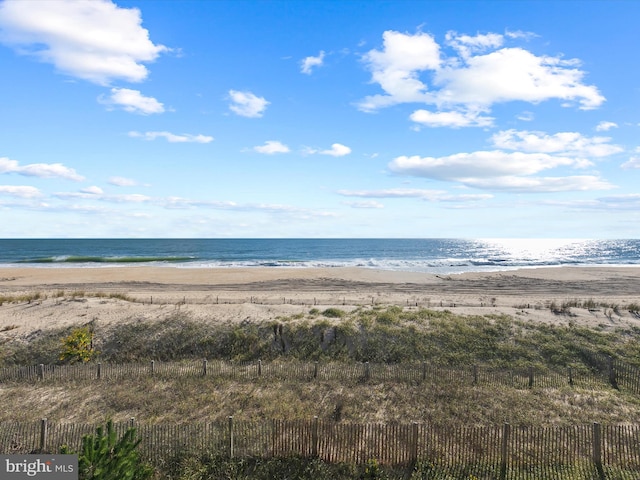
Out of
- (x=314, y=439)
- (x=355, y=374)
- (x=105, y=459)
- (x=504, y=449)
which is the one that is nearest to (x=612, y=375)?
(x=504, y=449)

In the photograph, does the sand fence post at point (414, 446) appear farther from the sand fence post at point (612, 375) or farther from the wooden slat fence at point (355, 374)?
the sand fence post at point (612, 375)

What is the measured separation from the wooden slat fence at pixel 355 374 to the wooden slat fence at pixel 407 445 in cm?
542

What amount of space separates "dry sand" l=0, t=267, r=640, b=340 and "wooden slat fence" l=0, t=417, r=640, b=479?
13.5 m

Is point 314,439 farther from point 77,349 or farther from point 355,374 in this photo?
point 77,349

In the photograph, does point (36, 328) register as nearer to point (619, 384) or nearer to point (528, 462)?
point (528, 462)

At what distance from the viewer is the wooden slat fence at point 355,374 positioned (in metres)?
A: 18.6

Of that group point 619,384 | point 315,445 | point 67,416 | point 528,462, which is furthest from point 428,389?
point 67,416

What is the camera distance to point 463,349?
23.1 m

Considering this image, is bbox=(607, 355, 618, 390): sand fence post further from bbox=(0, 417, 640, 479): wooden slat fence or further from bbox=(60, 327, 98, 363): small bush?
bbox=(60, 327, 98, 363): small bush

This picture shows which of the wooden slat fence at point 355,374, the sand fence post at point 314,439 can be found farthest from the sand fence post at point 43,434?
the sand fence post at point 314,439

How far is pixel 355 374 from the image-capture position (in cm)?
1925

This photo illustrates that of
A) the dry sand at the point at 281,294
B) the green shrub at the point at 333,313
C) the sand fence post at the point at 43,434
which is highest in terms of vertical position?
the green shrub at the point at 333,313

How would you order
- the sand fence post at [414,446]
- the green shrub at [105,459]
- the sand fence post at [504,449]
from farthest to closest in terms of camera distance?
the sand fence post at [414,446] → the sand fence post at [504,449] → the green shrub at [105,459]

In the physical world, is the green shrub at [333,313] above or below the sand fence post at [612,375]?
above
